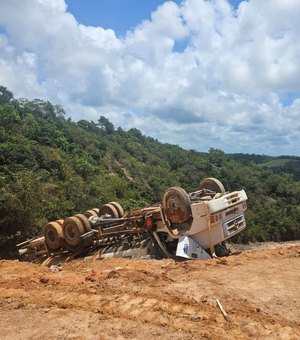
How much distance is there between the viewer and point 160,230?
9.20 meters

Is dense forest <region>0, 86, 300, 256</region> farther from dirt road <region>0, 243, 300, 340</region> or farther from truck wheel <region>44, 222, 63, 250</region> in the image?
dirt road <region>0, 243, 300, 340</region>

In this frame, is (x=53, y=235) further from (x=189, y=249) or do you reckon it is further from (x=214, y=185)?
(x=214, y=185)

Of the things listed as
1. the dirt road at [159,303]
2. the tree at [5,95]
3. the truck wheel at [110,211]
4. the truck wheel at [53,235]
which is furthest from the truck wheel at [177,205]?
the tree at [5,95]

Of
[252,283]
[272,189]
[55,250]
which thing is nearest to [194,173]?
[272,189]

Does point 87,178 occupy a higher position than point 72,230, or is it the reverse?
point 87,178

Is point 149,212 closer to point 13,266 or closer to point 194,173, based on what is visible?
point 13,266

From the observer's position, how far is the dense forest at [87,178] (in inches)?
698

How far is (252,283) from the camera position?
5922mm

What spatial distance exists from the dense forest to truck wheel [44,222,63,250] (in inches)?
236

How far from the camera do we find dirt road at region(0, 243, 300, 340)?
175 inches

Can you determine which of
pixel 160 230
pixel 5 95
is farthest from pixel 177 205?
pixel 5 95

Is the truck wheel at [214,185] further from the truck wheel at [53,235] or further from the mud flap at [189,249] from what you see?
the truck wheel at [53,235]

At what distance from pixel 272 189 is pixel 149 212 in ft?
183

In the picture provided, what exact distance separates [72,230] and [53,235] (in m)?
0.73
